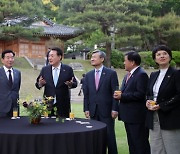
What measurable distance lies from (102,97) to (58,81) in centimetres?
75

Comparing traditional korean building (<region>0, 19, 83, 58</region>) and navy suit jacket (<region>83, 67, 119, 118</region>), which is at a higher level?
traditional korean building (<region>0, 19, 83, 58</region>)

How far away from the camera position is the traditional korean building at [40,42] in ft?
91.5

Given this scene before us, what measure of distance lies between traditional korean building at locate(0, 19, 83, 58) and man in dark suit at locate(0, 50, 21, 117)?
72.2 ft

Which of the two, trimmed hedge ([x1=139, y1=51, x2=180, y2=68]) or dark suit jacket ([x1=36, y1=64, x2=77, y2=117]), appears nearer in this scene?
dark suit jacket ([x1=36, y1=64, x2=77, y2=117])

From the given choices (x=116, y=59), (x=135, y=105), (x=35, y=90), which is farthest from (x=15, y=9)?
(x=135, y=105)

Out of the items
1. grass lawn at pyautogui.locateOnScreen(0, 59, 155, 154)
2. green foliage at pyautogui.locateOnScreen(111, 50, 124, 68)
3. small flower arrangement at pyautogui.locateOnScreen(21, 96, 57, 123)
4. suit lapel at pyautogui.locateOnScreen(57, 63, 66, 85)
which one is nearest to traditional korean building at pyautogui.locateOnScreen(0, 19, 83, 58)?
grass lawn at pyautogui.locateOnScreen(0, 59, 155, 154)

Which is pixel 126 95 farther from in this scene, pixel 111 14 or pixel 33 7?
pixel 111 14

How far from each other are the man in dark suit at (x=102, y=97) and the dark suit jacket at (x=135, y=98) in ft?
0.97

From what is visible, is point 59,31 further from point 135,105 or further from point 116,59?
point 135,105

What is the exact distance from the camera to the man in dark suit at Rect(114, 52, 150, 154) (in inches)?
175

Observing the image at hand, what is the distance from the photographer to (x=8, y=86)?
5227 mm

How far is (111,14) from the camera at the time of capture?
950 inches

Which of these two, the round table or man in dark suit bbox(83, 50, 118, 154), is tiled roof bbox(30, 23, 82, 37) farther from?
the round table

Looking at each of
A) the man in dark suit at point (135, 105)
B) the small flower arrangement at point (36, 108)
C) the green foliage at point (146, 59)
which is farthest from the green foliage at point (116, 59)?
the small flower arrangement at point (36, 108)
